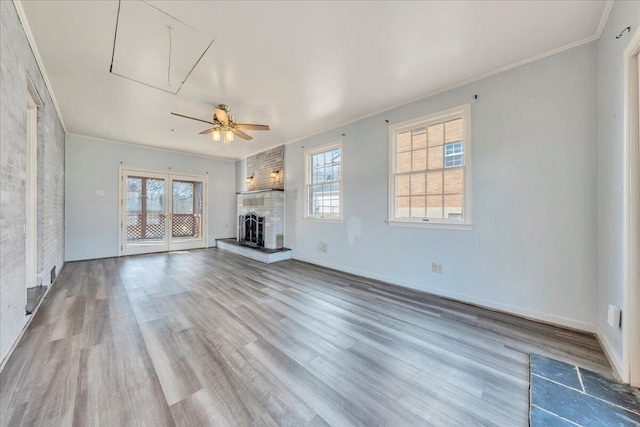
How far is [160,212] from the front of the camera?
6379mm

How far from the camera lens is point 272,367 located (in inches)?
69.5

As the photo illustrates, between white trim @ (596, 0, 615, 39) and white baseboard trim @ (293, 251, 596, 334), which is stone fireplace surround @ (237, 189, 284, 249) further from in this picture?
white trim @ (596, 0, 615, 39)

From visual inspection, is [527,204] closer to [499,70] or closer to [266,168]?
[499,70]

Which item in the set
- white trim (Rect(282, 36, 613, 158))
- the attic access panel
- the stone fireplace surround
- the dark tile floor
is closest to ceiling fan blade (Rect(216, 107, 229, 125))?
the attic access panel

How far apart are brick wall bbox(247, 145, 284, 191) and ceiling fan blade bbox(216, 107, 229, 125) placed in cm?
242

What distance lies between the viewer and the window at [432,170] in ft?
10.0

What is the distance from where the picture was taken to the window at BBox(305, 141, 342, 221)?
4.66 m

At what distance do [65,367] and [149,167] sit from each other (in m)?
5.61

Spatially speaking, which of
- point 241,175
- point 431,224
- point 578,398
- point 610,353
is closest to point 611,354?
point 610,353

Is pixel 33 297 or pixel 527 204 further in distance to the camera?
pixel 33 297

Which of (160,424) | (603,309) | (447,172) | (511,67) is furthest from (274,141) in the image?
(603,309)

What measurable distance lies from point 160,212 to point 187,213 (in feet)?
2.21

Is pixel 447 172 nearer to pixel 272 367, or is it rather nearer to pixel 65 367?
pixel 272 367

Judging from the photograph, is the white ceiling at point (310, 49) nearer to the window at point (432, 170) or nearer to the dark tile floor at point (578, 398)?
the window at point (432, 170)
